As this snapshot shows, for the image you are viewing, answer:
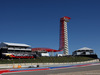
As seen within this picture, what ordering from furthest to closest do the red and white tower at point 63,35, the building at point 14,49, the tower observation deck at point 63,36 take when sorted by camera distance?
1. the red and white tower at point 63,35
2. the tower observation deck at point 63,36
3. the building at point 14,49

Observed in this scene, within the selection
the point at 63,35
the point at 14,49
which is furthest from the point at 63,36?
the point at 14,49

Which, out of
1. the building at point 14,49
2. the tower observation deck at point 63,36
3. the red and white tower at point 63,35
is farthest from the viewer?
the red and white tower at point 63,35

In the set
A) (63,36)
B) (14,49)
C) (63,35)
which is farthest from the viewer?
(63,35)

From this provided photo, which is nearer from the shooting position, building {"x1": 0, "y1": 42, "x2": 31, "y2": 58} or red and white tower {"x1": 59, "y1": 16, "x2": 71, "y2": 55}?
building {"x1": 0, "y1": 42, "x2": 31, "y2": 58}

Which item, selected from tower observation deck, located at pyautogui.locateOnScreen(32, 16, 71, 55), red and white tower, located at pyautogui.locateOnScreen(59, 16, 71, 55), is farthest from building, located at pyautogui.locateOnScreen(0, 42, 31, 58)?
red and white tower, located at pyautogui.locateOnScreen(59, 16, 71, 55)

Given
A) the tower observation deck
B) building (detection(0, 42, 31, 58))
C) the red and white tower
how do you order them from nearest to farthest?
building (detection(0, 42, 31, 58)), the tower observation deck, the red and white tower

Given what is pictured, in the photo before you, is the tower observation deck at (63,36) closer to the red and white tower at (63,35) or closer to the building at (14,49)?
the red and white tower at (63,35)

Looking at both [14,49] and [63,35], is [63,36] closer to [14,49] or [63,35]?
[63,35]

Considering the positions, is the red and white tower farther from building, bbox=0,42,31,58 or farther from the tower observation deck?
building, bbox=0,42,31,58

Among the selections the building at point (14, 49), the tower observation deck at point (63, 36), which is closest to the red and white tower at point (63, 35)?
the tower observation deck at point (63, 36)

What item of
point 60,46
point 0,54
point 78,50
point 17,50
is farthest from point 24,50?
point 60,46

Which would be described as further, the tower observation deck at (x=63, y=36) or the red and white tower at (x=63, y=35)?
the red and white tower at (x=63, y=35)

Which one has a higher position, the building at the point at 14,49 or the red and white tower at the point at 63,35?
the red and white tower at the point at 63,35

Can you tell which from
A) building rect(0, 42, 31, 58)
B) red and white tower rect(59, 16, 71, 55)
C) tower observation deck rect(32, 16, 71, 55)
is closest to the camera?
building rect(0, 42, 31, 58)
